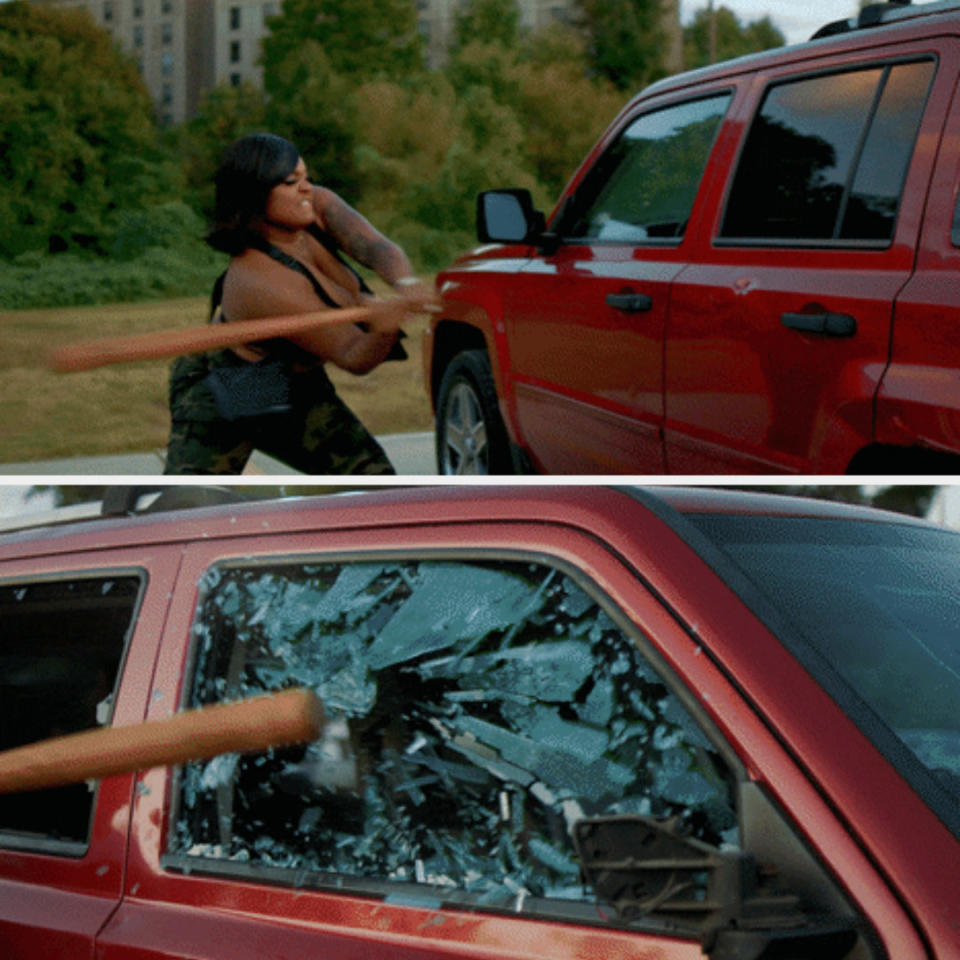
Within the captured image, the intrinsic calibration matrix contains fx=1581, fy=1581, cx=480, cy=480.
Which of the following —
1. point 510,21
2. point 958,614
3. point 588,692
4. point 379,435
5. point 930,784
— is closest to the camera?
point 930,784

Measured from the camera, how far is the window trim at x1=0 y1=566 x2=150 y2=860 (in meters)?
2.49

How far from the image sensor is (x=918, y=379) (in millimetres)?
2840

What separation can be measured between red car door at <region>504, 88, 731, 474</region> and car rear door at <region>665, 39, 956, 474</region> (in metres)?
0.12

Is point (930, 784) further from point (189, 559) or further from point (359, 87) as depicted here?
point (359, 87)

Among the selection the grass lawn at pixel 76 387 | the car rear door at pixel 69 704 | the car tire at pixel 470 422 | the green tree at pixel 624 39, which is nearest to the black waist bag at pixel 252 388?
the grass lawn at pixel 76 387

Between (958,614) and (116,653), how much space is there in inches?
52.1

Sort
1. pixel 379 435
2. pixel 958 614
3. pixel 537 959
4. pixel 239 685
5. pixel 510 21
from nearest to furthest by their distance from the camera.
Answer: pixel 537 959 → pixel 958 614 → pixel 239 685 → pixel 510 21 → pixel 379 435

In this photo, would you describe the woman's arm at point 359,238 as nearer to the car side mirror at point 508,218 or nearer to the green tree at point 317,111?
the green tree at point 317,111

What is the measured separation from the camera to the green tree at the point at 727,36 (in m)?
2.94

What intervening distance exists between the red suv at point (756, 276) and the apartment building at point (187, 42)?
36.1 inches

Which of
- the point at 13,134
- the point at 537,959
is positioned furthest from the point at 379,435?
the point at 537,959

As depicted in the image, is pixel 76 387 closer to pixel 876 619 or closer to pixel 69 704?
pixel 69 704

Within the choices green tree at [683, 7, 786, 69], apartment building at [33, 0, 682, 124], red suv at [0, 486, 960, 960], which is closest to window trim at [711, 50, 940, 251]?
green tree at [683, 7, 786, 69]

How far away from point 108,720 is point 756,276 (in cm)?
167
